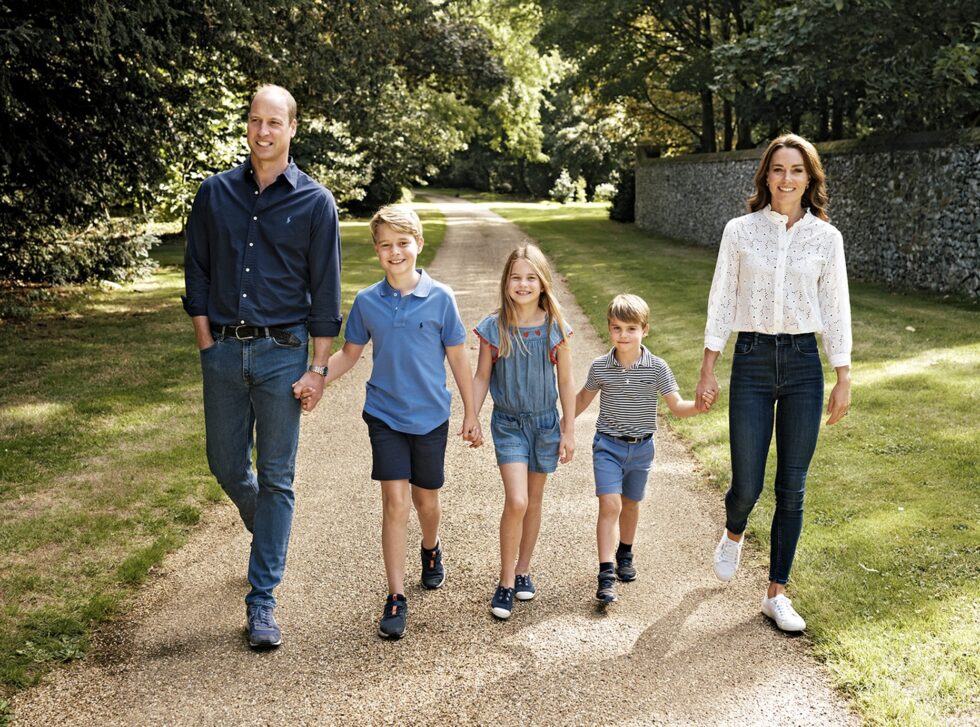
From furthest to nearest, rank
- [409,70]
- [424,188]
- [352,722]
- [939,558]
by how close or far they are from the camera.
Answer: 1. [424,188]
2. [409,70]
3. [939,558]
4. [352,722]

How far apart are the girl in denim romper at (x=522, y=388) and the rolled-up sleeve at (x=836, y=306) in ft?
3.79

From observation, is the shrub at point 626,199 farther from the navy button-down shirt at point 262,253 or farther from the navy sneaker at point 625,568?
the navy button-down shirt at point 262,253

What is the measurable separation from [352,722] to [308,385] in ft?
4.61

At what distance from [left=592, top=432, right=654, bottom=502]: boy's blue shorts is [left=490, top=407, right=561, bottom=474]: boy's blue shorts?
0.26 meters

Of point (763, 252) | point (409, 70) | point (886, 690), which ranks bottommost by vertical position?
point (886, 690)

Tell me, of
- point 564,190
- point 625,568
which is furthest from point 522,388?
point 564,190

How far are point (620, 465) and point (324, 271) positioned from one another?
1.71 metres

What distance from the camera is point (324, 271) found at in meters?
4.06

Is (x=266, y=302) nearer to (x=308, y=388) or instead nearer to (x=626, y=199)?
(x=308, y=388)

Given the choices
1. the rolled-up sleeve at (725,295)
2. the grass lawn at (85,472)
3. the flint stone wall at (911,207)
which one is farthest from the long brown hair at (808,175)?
the flint stone wall at (911,207)

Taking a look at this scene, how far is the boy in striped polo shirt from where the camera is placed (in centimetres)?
443

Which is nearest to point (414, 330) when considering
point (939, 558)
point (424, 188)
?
point (939, 558)

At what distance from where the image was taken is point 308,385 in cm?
402

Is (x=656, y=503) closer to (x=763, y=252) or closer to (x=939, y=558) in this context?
(x=939, y=558)
